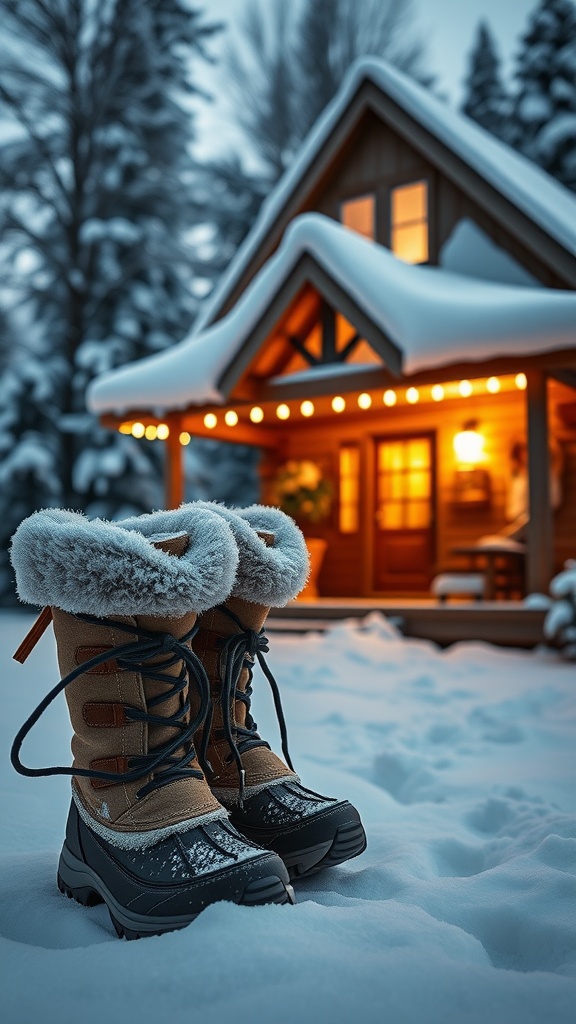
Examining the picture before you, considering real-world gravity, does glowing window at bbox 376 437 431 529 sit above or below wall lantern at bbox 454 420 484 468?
below

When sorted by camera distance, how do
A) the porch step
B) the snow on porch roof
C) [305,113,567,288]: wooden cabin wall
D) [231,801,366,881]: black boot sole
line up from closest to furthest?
1. [231,801,366,881]: black boot sole
2. the snow on porch roof
3. the porch step
4. [305,113,567,288]: wooden cabin wall

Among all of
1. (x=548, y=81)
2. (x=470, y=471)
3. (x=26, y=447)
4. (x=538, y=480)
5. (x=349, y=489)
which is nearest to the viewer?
(x=538, y=480)

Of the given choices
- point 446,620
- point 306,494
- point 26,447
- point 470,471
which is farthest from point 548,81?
point 446,620

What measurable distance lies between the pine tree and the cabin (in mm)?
10081

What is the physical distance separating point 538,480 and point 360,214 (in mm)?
4395

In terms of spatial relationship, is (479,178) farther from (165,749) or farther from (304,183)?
(165,749)

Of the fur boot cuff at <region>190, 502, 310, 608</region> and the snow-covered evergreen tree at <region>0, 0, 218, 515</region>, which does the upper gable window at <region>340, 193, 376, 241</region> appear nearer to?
the snow-covered evergreen tree at <region>0, 0, 218, 515</region>

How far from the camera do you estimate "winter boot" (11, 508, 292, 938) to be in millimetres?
1229

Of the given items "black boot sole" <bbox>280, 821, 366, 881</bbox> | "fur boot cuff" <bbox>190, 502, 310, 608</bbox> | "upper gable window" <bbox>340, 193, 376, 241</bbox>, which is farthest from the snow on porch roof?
"black boot sole" <bbox>280, 821, 366, 881</bbox>

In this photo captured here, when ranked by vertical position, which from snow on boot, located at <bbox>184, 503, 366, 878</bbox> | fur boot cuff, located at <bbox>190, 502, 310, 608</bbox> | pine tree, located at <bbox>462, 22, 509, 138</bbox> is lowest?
snow on boot, located at <bbox>184, 503, 366, 878</bbox>

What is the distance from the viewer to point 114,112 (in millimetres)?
13812

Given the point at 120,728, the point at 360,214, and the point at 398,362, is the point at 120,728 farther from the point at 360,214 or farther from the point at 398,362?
the point at 360,214

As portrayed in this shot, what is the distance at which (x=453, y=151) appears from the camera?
26.3 ft

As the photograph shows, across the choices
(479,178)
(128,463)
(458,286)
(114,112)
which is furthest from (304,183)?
(114,112)
